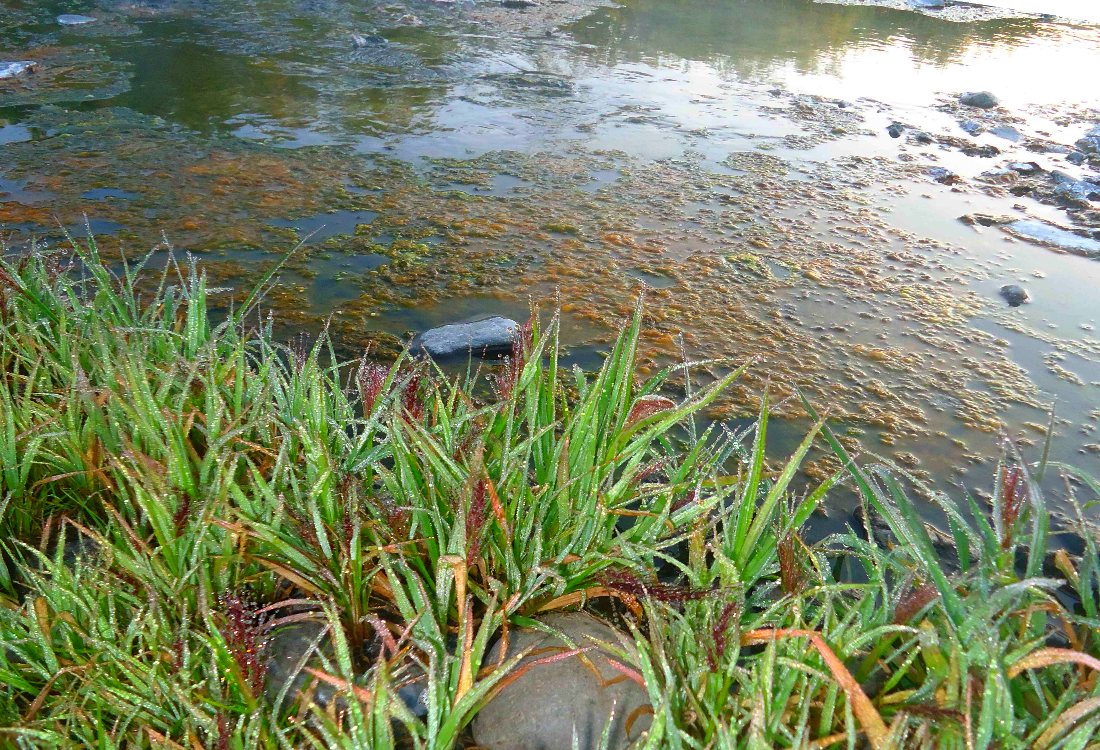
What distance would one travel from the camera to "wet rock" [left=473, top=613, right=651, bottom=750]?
1326 millimetres

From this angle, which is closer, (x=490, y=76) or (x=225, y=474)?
(x=225, y=474)

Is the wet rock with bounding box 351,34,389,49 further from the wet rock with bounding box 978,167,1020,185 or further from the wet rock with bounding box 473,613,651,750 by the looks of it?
the wet rock with bounding box 473,613,651,750

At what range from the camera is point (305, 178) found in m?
4.34

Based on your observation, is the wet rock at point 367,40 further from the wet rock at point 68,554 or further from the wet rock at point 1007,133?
the wet rock at point 68,554

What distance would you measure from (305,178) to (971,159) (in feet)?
14.4

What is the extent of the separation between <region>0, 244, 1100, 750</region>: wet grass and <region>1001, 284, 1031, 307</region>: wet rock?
197 centimetres

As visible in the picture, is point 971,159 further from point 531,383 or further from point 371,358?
point 531,383

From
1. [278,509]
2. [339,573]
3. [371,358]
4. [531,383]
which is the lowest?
[371,358]

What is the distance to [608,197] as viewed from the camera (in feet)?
14.3

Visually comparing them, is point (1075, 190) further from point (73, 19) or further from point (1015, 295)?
point (73, 19)

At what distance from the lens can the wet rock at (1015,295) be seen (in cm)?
354

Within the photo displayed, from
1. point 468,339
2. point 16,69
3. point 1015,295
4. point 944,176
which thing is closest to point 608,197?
point 468,339

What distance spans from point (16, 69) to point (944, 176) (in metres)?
6.51

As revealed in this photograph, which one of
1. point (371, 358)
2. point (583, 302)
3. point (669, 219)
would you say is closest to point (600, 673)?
Result: point (371, 358)
